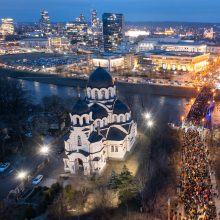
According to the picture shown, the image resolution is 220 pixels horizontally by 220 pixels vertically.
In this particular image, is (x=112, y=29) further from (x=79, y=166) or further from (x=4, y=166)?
(x=79, y=166)

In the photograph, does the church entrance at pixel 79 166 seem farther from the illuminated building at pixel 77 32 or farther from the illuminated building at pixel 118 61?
the illuminated building at pixel 77 32

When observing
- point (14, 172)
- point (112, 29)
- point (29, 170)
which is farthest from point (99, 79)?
point (112, 29)

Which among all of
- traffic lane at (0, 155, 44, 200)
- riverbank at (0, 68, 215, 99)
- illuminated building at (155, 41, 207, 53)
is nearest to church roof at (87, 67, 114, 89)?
traffic lane at (0, 155, 44, 200)

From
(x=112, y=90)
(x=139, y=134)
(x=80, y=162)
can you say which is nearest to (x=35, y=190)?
(x=80, y=162)

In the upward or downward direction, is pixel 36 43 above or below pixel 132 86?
above

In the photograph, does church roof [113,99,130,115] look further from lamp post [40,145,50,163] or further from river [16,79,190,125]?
river [16,79,190,125]

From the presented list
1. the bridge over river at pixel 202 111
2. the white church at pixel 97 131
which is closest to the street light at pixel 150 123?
the bridge over river at pixel 202 111

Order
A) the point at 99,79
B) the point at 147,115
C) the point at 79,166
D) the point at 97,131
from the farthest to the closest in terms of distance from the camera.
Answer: the point at 147,115 < the point at 99,79 < the point at 97,131 < the point at 79,166
